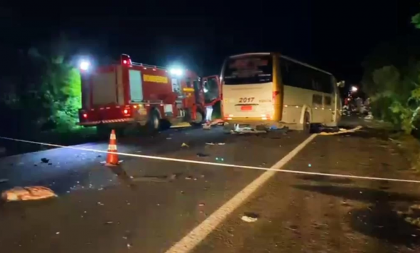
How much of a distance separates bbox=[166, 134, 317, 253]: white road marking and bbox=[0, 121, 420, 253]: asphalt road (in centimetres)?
9

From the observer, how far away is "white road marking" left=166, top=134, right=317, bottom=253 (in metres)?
5.53

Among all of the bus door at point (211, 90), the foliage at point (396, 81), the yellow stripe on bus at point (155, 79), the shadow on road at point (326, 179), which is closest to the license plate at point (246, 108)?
the yellow stripe on bus at point (155, 79)

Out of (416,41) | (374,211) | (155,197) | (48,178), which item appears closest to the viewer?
(374,211)

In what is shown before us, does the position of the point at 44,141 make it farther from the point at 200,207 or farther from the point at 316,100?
the point at 200,207

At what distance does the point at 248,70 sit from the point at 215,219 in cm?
1350

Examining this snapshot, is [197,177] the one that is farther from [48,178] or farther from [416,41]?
[416,41]

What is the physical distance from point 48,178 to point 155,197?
9.53 feet

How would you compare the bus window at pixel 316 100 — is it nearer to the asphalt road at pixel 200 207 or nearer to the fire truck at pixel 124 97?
the fire truck at pixel 124 97

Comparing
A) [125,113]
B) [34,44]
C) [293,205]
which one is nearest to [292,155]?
[293,205]

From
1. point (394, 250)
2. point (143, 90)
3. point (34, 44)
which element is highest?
point (34, 44)

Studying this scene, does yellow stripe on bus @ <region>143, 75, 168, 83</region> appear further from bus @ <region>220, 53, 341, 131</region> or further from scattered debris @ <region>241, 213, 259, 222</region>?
scattered debris @ <region>241, 213, 259, 222</region>

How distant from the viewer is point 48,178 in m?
9.97

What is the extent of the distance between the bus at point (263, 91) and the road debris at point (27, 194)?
1221 cm

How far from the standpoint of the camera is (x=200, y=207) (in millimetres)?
7406
